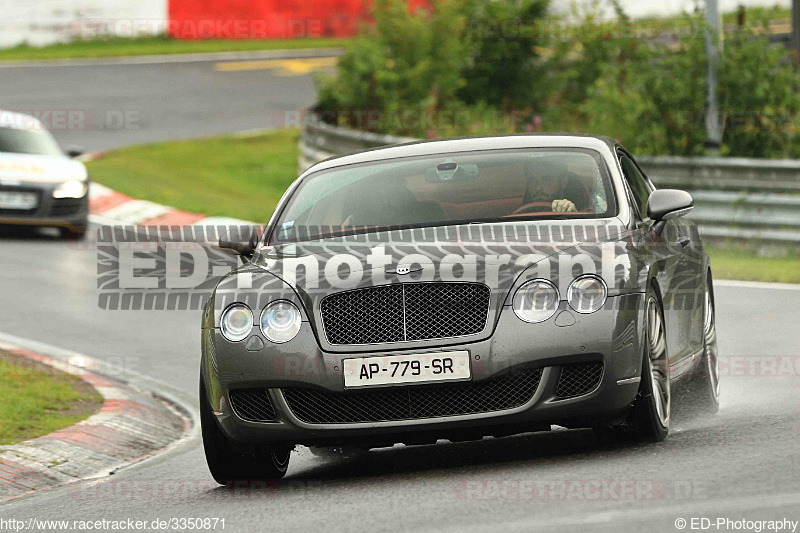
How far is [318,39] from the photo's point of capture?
45.1m

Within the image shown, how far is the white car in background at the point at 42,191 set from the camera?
1839cm

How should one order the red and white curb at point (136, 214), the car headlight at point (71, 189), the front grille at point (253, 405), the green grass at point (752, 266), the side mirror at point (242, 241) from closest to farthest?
the front grille at point (253, 405), the side mirror at point (242, 241), the green grass at point (752, 266), the car headlight at point (71, 189), the red and white curb at point (136, 214)

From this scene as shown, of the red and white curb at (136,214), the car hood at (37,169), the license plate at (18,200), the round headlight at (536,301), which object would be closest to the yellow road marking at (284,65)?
the red and white curb at (136,214)

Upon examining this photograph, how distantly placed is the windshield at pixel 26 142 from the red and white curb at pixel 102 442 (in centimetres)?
909

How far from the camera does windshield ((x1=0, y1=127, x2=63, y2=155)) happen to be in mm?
19391

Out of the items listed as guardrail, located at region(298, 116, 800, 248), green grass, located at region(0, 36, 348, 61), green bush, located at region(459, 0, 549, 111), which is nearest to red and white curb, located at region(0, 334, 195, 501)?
guardrail, located at region(298, 116, 800, 248)

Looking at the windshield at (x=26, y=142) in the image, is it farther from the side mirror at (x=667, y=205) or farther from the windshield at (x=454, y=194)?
the side mirror at (x=667, y=205)

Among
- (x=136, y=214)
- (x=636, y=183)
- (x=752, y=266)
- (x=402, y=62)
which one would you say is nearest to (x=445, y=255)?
(x=636, y=183)

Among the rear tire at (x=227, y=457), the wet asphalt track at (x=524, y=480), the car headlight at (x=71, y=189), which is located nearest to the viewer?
the wet asphalt track at (x=524, y=480)

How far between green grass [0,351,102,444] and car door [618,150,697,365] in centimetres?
371

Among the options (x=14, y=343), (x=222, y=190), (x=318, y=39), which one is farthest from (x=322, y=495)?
(x=318, y=39)

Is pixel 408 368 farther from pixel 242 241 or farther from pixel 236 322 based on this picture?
pixel 242 241

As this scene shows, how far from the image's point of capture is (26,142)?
19.6 meters

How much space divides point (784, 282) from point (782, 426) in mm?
6754
